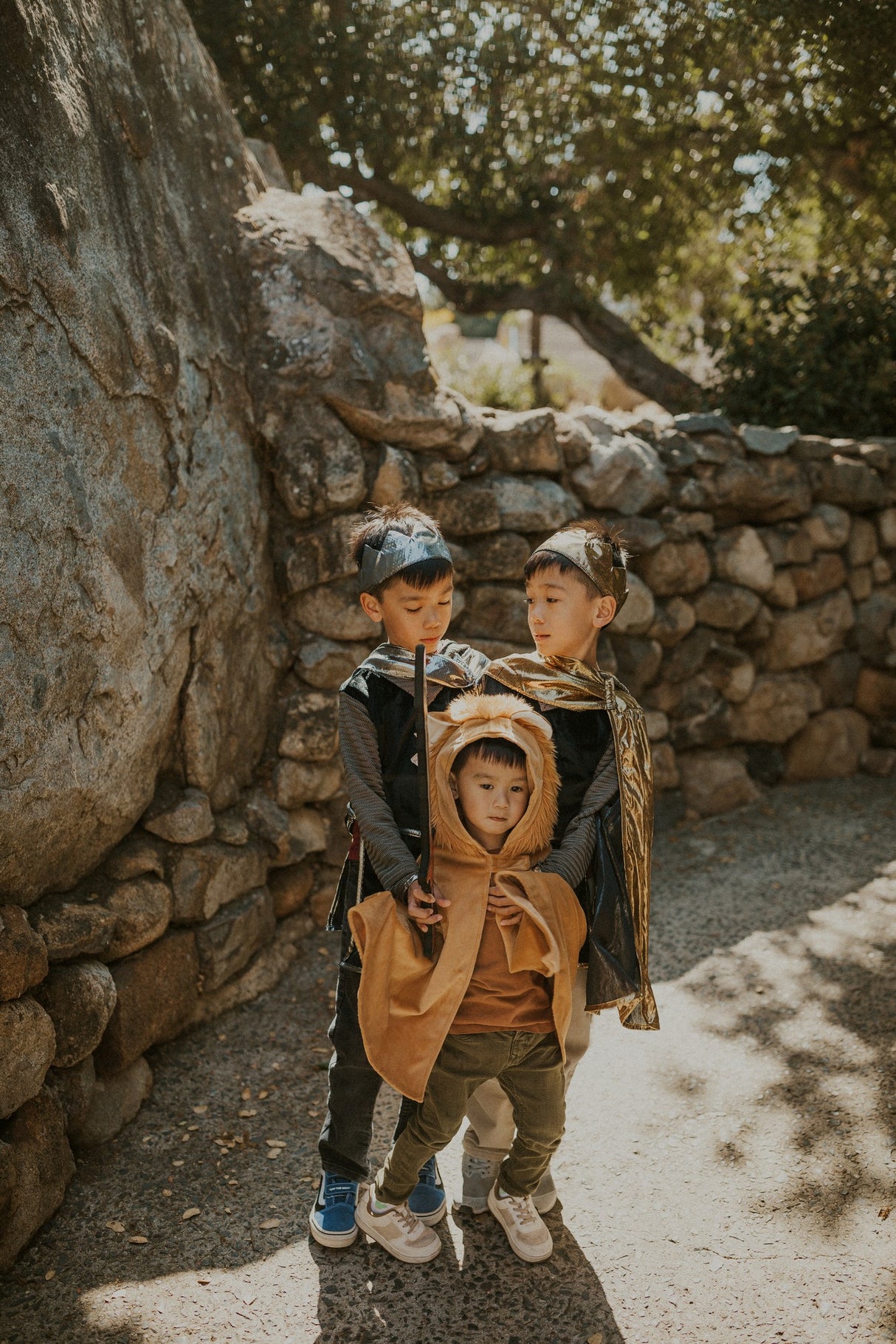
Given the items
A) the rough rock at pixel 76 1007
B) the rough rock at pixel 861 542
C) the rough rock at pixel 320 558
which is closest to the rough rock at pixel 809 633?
the rough rock at pixel 861 542

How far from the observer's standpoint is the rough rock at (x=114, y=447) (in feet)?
7.95

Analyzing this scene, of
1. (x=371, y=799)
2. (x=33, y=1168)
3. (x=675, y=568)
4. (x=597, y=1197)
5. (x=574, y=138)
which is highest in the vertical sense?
(x=574, y=138)

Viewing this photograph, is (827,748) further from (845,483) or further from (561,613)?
(561,613)

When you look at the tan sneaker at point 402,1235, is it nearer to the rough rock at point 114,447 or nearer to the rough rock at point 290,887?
the rough rock at point 114,447

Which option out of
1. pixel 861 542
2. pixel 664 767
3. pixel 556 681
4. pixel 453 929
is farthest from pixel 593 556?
pixel 861 542

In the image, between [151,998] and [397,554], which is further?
[151,998]

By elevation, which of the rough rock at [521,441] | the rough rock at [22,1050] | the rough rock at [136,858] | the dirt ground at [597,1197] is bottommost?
the dirt ground at [597,1197]

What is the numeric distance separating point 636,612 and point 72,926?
2657mm

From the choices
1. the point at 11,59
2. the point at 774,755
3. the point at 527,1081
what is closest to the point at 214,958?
the point at 527,1081

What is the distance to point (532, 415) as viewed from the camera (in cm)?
402

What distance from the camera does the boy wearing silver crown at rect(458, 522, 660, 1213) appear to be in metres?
2.20

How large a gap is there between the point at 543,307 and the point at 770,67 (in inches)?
83.0

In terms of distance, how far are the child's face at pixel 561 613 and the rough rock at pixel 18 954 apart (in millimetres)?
1358

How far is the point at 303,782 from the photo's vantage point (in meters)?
3.50
